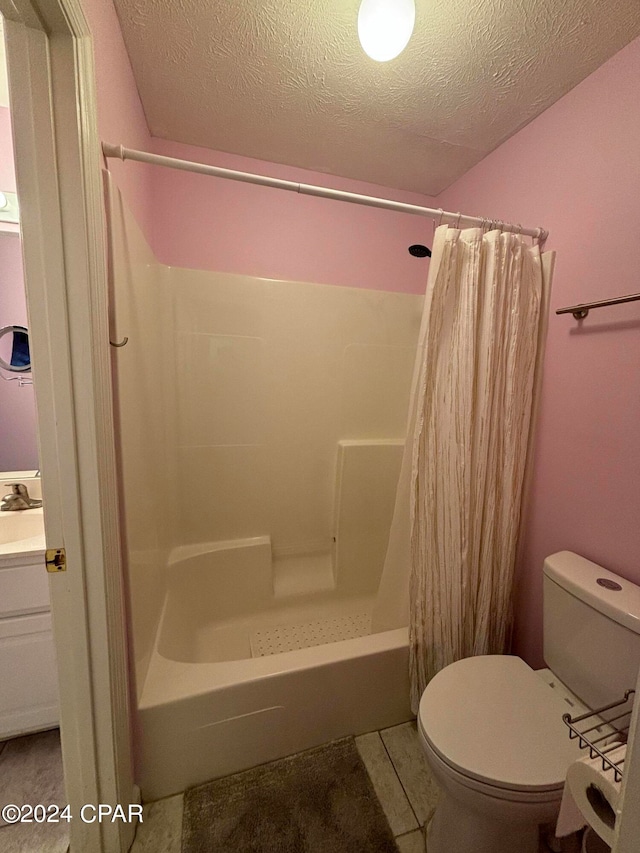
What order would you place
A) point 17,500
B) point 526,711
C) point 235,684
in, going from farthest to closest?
point 17,500 → point 235,684 → point 526,711

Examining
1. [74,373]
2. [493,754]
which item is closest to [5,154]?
[74,373]

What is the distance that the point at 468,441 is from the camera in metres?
1.19

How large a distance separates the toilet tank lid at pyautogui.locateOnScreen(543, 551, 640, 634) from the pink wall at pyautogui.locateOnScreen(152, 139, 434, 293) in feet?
5.02

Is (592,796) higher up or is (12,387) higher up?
(12,387)

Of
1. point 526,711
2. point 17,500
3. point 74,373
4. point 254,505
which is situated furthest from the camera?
point 254,505

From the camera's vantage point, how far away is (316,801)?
3.66 ft

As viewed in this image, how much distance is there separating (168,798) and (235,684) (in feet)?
1.47

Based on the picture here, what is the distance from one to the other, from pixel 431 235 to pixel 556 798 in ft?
7.53

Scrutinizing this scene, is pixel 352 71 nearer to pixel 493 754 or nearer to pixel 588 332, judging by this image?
pixel 588 332

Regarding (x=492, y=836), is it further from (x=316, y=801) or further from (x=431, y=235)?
(x=431, y=235)

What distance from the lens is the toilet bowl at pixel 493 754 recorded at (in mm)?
821

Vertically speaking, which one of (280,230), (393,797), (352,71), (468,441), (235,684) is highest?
(352,71)

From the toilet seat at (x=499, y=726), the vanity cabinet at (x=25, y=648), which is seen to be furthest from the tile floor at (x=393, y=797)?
the vanity cabinet at (x=25, y=648)

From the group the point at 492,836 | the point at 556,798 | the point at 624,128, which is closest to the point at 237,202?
the point at 624,128
